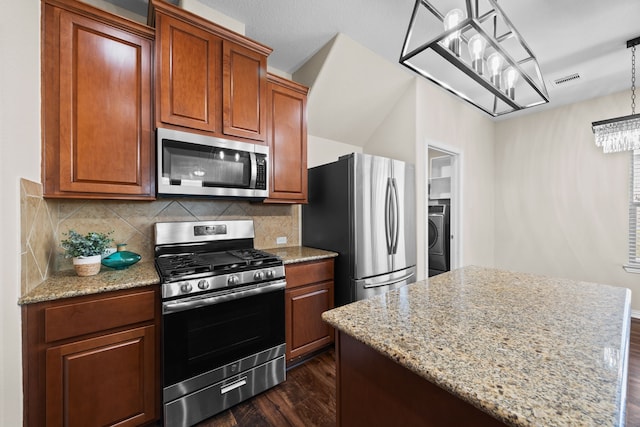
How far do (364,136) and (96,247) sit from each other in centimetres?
290

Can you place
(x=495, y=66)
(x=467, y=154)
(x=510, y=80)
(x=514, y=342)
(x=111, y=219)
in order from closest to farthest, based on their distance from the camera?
1. (x=514, y=342)
2. (x=495, y=66)
3. (x=510, y=80)
4. (x=111, y=219)
5. (x=467, y=154)

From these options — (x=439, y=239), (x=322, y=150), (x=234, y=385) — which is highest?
(x=322, y=150)

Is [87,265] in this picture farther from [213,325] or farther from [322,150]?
[322,150]

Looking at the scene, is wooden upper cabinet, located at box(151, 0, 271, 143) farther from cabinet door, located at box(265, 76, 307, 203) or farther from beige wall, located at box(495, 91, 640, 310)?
beige wall, located at box(495, 91, 640, 310)

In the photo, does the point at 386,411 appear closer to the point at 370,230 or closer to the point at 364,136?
the point at 370,230

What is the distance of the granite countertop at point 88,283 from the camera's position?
1.21 metres

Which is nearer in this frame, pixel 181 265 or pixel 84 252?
pixel 84 252

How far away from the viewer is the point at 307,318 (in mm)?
2178

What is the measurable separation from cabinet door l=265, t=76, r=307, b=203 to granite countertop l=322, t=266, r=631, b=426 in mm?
1467

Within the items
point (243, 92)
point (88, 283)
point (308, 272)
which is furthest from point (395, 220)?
point (88, 283)

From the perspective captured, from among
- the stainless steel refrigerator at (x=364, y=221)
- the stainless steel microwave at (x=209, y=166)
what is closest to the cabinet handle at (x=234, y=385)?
the stainless steel refrigerator at (x=364, y=221)

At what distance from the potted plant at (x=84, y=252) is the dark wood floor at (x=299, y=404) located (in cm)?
116

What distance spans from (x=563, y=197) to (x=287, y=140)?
3875mm

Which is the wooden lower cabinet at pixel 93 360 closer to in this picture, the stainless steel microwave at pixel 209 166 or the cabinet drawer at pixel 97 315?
the cabinet drawer at pixel 97 315
